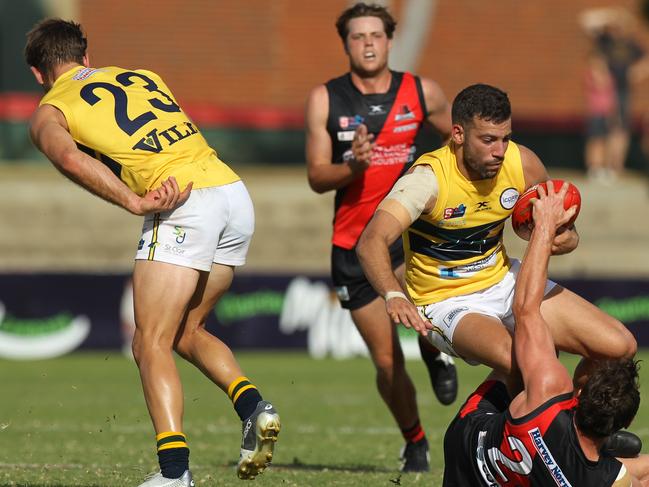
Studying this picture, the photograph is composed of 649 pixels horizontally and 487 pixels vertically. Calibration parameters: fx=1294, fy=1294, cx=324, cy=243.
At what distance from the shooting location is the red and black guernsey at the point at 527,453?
555cm

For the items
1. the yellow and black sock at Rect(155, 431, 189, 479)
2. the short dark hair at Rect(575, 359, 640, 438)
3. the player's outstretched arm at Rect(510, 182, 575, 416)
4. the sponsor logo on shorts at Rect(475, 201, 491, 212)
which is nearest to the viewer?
the short dark hair at Rect(575, 359, 640, 438)

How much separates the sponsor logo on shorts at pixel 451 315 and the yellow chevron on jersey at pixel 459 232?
0.17 m

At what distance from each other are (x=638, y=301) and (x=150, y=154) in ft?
36.3

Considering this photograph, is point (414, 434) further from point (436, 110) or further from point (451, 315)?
point (436, 110)

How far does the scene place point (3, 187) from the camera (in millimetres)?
19469

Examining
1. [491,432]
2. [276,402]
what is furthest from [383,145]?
[276,402]

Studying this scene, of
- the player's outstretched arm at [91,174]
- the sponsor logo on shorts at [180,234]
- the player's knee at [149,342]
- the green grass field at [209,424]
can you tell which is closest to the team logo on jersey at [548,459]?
the green grass field at [209,424]

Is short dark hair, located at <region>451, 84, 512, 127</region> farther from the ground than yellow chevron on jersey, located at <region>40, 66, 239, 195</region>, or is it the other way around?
short dark hair, located at <region>451, 84, 512, 127</region>

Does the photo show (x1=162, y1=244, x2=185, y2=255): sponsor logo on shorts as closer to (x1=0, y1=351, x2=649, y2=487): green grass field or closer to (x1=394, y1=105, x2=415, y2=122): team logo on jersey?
(x1=0, y1=351, x2=649, y2=487): green grass field

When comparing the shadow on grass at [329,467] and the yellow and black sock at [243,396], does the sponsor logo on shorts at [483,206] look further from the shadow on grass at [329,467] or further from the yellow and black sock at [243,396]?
the shadow on grass at [329,467]

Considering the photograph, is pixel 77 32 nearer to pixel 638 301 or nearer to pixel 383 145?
pixel 383 145

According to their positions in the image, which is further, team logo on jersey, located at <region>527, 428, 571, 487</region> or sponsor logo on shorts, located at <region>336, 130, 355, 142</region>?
sponsor logo on shorts, located at <region>336, 130, 355, 142</region>

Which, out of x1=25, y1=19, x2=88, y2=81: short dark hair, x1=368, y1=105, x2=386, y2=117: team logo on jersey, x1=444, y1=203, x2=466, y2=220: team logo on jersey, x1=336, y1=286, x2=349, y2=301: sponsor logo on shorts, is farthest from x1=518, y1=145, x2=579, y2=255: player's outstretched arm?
x1=25, y1=19, x2=88, y2=81: short dark hair

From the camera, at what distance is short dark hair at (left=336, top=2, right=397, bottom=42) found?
26.7 feet
